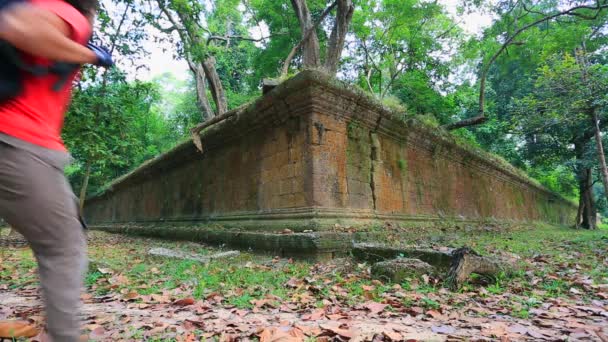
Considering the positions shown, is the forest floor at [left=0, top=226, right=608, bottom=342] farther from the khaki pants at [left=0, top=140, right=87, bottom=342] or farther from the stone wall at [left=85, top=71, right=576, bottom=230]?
the stone wall at [left=85, top=71, right=576, bottom=230]

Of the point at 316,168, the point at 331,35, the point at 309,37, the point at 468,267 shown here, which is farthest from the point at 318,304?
the point at 309,37

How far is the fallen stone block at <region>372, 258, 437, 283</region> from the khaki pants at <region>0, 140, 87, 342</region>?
2.61 meters

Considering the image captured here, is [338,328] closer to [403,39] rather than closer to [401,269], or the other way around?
[401,269]

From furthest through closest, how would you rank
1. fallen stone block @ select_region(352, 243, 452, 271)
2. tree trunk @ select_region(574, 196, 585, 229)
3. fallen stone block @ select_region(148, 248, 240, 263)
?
tree trunk @ select_region(574, 196, 585, 229), fallen stone block @ select_region(148, 248, 240, 263), fallen stone block @ select_region(352, 243, 452, 271)

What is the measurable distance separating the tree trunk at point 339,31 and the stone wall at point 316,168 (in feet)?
9.84

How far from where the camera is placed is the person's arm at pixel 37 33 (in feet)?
3.59

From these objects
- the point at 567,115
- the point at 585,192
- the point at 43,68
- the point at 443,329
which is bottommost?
the point at 443,329

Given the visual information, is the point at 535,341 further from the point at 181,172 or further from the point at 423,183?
the point at 181,172

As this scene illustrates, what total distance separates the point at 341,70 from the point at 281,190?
12.4m

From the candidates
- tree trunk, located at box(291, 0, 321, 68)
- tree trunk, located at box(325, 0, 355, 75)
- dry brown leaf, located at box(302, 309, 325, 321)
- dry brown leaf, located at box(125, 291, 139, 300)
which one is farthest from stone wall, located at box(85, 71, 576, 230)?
tree trunk, located at box(291, 0, 321, 68)

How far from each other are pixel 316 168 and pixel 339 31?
525 cm

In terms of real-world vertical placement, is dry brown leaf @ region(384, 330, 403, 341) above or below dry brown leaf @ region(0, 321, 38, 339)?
below

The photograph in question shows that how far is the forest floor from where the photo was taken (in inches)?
76.4

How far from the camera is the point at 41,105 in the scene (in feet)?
3.95
